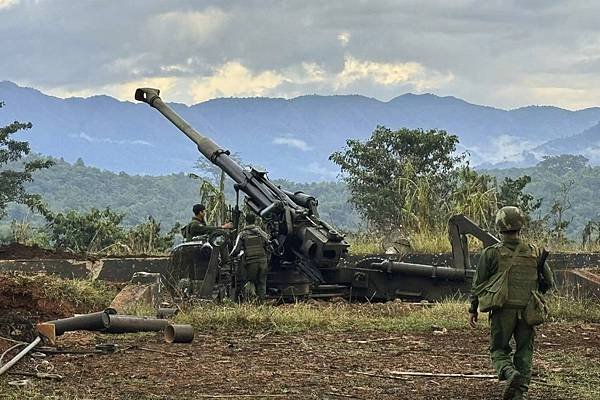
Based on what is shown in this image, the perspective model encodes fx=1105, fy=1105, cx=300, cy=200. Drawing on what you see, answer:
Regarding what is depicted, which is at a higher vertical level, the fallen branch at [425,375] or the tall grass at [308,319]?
the tall grass at [308,319]

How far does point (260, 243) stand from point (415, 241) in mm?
5636

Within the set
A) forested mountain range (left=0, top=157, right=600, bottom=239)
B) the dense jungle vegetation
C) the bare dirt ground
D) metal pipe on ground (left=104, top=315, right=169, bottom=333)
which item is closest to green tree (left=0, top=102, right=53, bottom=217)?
the dense jungle vegetation

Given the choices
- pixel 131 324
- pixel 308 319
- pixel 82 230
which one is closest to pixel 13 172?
pixel 82 230

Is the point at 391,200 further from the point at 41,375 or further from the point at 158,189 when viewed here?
the point at 158,189

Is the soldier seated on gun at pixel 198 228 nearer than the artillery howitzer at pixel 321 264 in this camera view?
No

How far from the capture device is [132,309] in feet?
42.6

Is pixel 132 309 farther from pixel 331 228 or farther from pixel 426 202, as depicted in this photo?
pixel 426 202

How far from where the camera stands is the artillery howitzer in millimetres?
14820

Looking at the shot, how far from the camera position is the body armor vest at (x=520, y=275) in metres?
7.99

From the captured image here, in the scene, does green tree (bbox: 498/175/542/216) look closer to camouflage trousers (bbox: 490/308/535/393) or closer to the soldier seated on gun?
the soldier seated on gun

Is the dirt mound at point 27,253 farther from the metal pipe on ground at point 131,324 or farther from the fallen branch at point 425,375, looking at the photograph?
the fallen branch at point 425,375

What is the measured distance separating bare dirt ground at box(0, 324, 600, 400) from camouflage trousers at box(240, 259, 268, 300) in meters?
3.02

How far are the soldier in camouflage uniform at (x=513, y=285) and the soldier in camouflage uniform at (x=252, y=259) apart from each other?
637 centimetres

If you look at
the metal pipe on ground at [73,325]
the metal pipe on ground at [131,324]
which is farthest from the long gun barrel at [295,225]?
the metal pipe on ground at [73,325]
